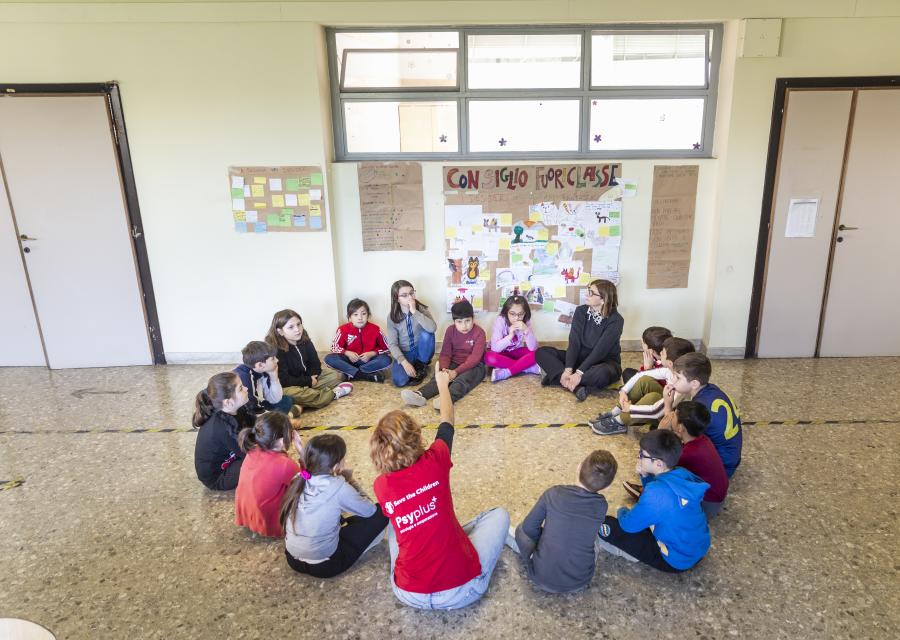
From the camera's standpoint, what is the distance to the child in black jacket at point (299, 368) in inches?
161

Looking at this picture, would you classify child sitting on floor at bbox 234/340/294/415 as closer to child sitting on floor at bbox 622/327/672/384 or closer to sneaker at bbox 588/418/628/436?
sneaker at bbox 588/418/628/436

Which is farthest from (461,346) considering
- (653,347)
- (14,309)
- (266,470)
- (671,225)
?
(14,309)

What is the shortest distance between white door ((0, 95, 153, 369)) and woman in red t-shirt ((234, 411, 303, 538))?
2829 millimetres

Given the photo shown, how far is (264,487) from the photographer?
268cm

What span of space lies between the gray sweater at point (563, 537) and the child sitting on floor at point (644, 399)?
1.37 metres

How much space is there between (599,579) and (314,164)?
3.52 metres

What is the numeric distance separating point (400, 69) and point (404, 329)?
2.00 meters

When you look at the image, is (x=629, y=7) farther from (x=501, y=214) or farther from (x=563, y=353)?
(x=563, y=353)

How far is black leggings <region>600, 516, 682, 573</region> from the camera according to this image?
2.51 meters

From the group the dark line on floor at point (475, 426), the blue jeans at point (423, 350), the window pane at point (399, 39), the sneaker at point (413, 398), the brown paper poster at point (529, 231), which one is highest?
the window pane at point (399, 39)

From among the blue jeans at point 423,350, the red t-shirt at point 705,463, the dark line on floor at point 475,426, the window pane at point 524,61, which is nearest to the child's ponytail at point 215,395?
the red t-shirt at point 705,463

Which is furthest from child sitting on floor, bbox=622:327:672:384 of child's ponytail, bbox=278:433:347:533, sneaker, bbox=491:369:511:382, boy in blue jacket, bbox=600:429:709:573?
child's ponytail, bbox=278:433:347:533

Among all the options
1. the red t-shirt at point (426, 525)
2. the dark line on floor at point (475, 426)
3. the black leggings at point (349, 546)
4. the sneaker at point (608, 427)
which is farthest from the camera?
the dark line on floor at point (475, 426)

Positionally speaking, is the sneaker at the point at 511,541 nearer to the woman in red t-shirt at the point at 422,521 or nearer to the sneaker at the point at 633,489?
the woman in red t-shirt at the point at 422,521
